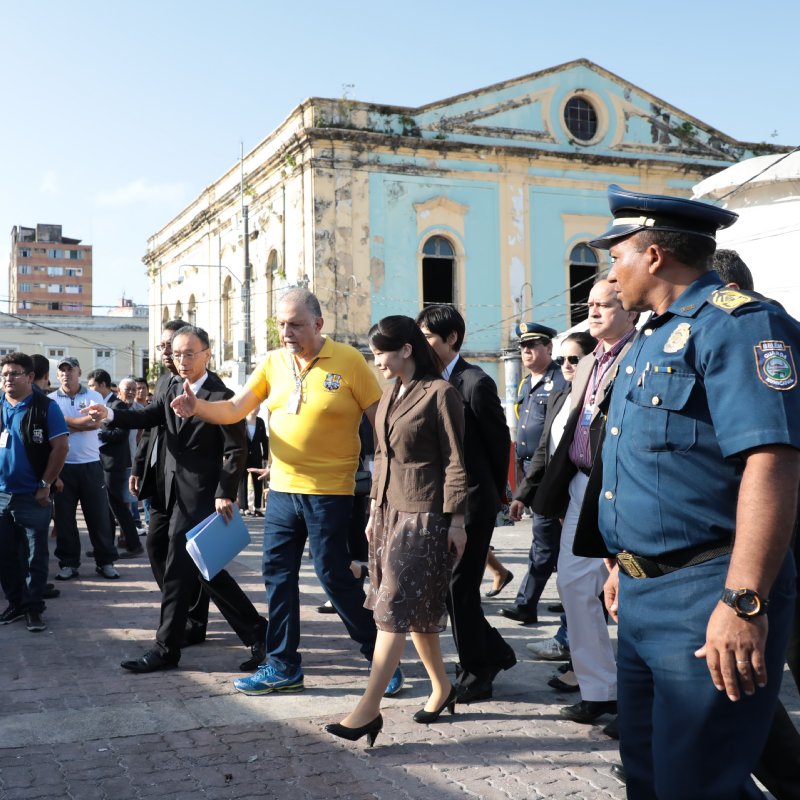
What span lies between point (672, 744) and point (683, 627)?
0.92 feet

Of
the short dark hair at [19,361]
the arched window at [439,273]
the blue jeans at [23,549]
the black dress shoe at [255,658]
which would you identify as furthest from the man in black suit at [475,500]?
the arched window at [439,273]

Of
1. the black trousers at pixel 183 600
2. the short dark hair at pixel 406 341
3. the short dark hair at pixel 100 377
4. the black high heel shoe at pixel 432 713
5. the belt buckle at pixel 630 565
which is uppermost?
the short dark hair at pixel 100 377

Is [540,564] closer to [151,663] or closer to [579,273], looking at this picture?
[151,663]

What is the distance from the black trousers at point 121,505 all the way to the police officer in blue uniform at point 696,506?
885 centimetres

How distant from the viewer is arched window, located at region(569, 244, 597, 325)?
2617 cm

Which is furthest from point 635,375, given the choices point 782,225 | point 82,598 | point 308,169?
point 308,169

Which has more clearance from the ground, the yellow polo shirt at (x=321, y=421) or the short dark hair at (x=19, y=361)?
the short dark hair at (x=19, y=361)

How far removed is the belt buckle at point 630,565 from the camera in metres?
2.50

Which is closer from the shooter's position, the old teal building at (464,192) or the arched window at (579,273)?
the old teal building at (464,192)

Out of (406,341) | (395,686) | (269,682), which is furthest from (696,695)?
(269,682)

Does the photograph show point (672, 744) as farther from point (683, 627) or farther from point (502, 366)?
point (502, 366)

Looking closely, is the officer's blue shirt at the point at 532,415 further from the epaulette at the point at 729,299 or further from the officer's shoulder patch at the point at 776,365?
the officer's shoulder patch at the point at 776,365

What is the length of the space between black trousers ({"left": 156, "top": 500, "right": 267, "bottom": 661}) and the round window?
22654mm

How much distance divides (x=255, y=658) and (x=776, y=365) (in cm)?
425
